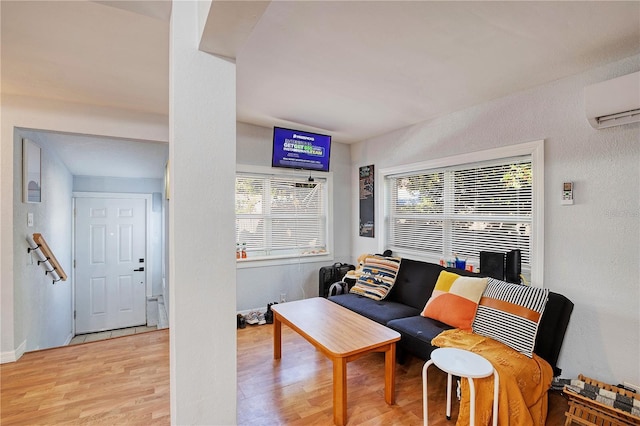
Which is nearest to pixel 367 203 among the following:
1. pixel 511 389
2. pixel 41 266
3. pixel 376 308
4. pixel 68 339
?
pixel 376 308

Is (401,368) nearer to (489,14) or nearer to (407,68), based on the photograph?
(407,68)

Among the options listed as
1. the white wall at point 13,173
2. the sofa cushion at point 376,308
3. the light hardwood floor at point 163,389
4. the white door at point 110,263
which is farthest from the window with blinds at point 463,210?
the white door at point 110,263

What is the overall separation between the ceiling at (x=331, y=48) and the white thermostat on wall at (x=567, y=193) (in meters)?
0.88

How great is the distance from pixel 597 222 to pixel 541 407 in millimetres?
1412

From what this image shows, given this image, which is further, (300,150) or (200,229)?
(300,150)


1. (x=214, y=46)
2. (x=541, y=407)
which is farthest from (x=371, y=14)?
(x=541, y=407)

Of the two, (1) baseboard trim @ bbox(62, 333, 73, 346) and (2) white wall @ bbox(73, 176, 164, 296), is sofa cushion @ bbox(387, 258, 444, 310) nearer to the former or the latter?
(2) white wall @ bbox(73, 176, 164, 296)

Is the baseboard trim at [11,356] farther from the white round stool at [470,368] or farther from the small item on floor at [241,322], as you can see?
the white round stool at [470,368]

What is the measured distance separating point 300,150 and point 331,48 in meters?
2.00

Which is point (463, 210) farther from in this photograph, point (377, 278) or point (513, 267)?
point (377, 278)

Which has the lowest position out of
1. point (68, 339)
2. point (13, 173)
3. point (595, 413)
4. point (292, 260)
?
point (68, 339)

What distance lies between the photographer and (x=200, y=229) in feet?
4.23

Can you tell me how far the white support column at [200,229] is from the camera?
4.11 feet

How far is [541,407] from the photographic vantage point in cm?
197
